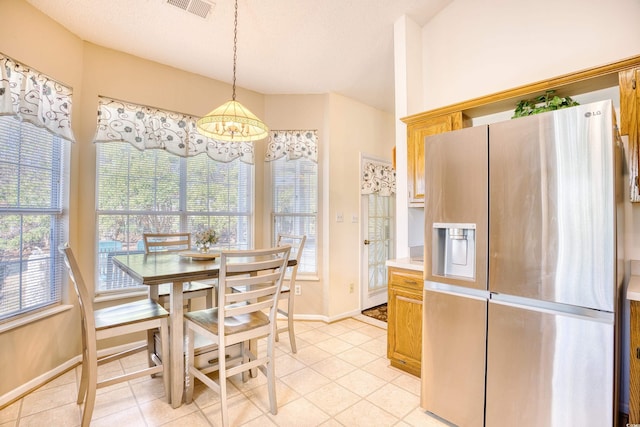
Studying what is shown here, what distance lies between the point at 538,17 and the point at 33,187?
4.05 metres

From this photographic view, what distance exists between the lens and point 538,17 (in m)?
2.25

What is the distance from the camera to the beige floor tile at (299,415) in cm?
187

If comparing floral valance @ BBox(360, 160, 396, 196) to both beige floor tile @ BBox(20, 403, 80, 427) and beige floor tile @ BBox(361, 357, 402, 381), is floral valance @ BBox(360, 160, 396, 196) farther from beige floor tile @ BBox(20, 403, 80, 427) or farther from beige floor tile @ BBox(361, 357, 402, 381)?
beige floor tile @ BBox(20, 403, 80, 427)

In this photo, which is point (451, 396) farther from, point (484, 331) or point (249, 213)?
point (249, 213)

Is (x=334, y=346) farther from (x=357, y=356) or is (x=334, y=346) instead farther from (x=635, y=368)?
(x=635, y=368)

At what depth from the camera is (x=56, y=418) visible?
1.89 m

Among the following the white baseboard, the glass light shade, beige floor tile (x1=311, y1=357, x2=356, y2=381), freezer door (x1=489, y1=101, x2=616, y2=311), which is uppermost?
the glass light shade

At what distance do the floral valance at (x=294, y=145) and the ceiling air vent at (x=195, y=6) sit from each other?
1585 millimetres

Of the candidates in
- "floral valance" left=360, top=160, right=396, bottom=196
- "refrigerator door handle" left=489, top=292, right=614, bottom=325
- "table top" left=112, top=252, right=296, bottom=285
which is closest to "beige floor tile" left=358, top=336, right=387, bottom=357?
"table top" left=112, top=252, right=296, bottom=285

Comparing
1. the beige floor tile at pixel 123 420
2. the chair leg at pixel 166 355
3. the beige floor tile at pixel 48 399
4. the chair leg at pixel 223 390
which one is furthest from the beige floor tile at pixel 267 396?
the beige floor tile at pixel 48 399

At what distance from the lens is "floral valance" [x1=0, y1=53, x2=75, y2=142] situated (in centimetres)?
202

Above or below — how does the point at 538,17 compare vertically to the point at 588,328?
above

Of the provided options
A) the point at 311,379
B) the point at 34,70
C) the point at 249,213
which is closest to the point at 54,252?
the point at 34,70

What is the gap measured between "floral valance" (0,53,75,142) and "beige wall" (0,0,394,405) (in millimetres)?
81
